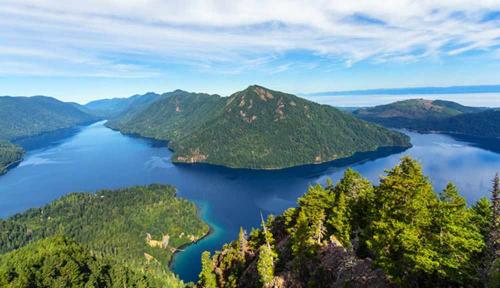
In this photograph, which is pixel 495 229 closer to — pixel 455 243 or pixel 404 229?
pixel 455 243

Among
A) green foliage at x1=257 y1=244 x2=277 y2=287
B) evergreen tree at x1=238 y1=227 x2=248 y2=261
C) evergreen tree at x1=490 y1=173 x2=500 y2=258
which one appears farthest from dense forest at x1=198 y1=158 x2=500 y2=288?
evergreen tree at x1=238 y1=227 x2=248 y2=261

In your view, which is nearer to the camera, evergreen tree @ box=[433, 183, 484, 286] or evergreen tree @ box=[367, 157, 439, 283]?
evergreen tree @ box=[433, 183, 484, 286]

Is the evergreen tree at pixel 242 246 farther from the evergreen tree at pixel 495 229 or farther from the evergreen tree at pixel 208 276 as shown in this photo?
the evergreen tree at pixel 495 229

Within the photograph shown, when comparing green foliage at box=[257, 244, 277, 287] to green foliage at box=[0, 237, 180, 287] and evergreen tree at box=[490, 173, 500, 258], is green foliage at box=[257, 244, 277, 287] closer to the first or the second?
evergreen tree at box=[490, 173, 500, 258]

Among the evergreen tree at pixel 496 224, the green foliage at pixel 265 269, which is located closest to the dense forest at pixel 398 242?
the green foliage at pixel 265 269

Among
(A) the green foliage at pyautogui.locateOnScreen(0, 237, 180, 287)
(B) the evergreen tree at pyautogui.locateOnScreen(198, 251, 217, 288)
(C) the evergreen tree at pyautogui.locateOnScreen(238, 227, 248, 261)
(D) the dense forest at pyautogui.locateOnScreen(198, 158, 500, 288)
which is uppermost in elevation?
(D) the dense forest at pyautogui.locateOnScreen(198, 158, 500, 288)

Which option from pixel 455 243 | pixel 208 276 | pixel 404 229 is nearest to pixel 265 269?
pixel 404 229

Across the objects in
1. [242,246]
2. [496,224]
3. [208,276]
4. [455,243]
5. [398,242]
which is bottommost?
[208,276]
